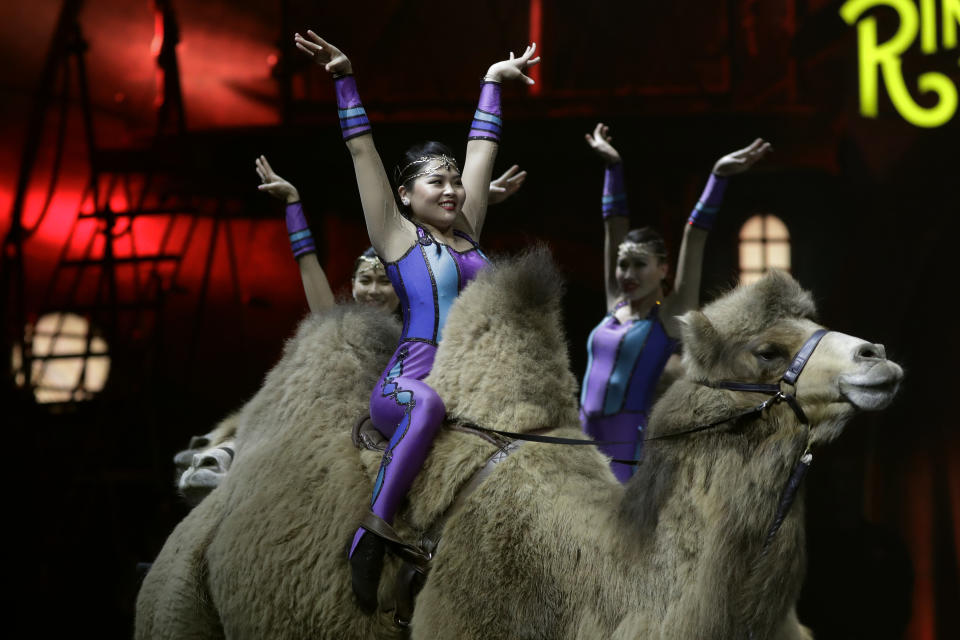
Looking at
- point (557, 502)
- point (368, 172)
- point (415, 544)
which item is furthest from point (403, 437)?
point (368, 172)

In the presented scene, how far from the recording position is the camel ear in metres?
2.22

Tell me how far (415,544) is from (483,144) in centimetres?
123

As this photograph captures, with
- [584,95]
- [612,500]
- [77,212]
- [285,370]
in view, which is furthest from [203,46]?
[612,500]

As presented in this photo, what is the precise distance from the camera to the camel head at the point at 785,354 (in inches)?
79.6

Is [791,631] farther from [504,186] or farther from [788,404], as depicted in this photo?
[504,186]

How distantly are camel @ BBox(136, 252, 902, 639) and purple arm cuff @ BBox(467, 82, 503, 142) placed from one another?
571 mm

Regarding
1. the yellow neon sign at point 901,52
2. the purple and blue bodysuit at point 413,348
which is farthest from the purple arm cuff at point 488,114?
the yellow neon sign at point 901,52

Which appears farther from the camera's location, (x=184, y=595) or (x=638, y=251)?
(x=638, y=251)

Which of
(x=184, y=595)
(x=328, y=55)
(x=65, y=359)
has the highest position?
(x=328, y=55)

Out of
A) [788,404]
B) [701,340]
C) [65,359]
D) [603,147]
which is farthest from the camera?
[65,359]

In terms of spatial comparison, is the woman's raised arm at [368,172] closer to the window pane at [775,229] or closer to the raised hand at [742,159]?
the raised hand at [742,159]

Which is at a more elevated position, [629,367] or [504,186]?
[504,186]

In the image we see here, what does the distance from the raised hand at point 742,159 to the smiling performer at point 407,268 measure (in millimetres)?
1189

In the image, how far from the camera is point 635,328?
3.88 m
